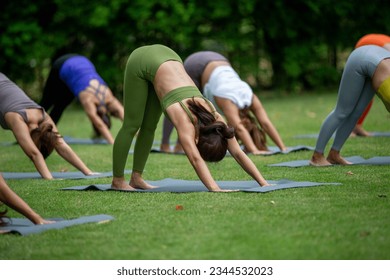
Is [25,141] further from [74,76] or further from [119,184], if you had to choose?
[74,76]

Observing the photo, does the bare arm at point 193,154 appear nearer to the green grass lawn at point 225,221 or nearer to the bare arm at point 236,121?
the green grass lawn at point 225,221

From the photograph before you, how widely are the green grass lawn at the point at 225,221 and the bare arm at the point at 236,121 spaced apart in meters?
1.16

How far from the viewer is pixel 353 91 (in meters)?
8.91

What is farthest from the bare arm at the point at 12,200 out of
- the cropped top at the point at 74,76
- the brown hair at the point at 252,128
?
the cropped top at the point at 74,76

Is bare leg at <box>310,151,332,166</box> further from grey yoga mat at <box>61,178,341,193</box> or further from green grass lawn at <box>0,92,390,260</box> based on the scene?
grey yoga mat at <box>61,178,341,193</box>

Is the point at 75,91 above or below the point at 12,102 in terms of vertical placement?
below

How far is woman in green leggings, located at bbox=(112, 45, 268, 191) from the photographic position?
7234mm

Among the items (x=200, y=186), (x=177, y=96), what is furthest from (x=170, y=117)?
(x=200, y=186)

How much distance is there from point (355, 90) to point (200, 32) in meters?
12.7

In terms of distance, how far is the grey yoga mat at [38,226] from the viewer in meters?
6.03

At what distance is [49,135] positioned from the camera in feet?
29.6

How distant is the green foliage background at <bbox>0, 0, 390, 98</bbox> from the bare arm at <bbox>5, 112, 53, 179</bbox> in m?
11.3

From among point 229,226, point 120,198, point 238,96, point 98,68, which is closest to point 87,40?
point 98,68
